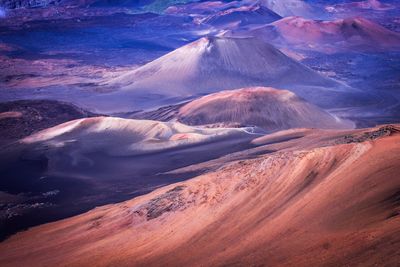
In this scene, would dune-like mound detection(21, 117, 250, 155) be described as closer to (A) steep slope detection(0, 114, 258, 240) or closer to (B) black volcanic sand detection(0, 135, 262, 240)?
(A) steep slope detection(0, 114, 258, 240)

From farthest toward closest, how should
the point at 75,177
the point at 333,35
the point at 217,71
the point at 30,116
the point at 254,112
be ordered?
the point at 333,35
the point at 217,71
the point at 254,112
the point at 30,116
the point at 75,177

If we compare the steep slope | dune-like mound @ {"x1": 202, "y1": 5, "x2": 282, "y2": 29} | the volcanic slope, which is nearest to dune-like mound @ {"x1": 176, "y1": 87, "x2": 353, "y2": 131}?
the volcanic slope

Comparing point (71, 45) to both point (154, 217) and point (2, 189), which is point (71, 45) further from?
point (154, 217)

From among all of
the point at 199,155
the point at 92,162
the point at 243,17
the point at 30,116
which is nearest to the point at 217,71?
the point at 30,116

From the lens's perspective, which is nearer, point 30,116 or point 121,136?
point 121,136

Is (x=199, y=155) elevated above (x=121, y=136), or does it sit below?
below

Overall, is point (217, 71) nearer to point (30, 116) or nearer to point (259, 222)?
point (30, 116)
